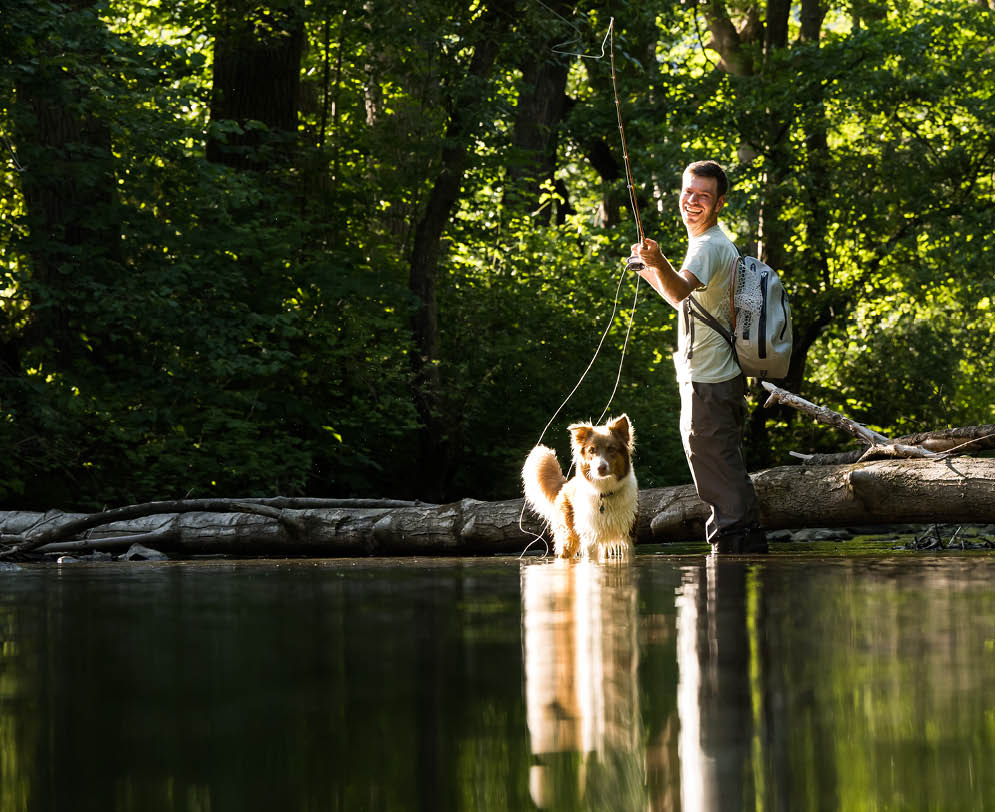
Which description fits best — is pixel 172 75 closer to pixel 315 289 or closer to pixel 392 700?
pixel 315 289

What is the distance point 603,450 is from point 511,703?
688 cm

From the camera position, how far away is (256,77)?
16.6m

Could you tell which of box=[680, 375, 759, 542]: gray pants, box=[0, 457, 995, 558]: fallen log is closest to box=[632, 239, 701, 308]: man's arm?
box=[680, 375, 759, 542]: gray pants

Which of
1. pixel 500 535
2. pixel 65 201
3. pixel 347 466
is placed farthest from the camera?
pixel 347 466

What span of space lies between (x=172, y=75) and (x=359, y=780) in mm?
12953

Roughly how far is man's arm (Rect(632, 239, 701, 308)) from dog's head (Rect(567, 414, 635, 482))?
170cm

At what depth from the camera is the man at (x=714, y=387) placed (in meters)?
7.52

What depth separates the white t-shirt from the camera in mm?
7500

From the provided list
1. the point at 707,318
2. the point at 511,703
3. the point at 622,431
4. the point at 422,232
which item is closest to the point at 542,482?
the point at 622,431

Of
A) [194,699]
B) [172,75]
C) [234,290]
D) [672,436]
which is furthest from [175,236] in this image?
[194,699]

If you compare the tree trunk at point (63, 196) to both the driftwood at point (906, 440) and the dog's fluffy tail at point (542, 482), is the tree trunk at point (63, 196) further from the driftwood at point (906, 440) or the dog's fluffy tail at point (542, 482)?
the driftwood at point (906, 440)

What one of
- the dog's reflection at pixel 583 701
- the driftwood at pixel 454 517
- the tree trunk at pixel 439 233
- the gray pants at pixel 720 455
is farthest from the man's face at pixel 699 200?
the tree trunk at pixel 439 233

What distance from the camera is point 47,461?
1202 centimetres

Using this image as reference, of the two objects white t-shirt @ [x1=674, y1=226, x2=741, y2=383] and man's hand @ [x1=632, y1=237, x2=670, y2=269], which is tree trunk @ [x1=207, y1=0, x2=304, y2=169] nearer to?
white t-shirt @ [x1=674, y1=226, x2=741, y2=383]
